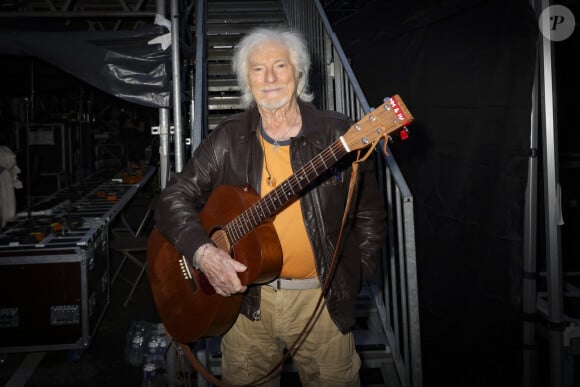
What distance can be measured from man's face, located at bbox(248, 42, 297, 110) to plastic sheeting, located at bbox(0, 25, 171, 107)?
8.32 ft

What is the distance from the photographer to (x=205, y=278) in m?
Result: 2.37

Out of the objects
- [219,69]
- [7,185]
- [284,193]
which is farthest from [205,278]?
[7,185]

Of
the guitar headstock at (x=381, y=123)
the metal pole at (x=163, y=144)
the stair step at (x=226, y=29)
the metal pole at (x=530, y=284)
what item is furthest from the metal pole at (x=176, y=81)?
the metal pole at (x=530, y=284)

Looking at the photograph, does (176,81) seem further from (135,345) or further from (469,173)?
(135,345)

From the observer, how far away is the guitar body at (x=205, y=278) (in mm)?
2102

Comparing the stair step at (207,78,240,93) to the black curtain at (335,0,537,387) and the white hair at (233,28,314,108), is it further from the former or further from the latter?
the white hair at (233,28,314,108)

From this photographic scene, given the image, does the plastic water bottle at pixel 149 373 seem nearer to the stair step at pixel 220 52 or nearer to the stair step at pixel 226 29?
the stair step at pixel 220 52

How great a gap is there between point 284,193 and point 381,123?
0.55 m

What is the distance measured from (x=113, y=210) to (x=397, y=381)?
4813 mm

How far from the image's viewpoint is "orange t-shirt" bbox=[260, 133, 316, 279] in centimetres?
225

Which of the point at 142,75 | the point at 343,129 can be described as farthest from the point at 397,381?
the point at 142,75

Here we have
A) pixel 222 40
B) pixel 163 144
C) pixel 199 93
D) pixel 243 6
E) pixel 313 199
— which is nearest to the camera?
pixel 313 199

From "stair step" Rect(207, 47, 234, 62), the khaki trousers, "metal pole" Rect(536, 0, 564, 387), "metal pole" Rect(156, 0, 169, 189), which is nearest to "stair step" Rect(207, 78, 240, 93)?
"stair step" Rect(207, 47, 234, 62)

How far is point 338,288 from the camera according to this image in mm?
2252
